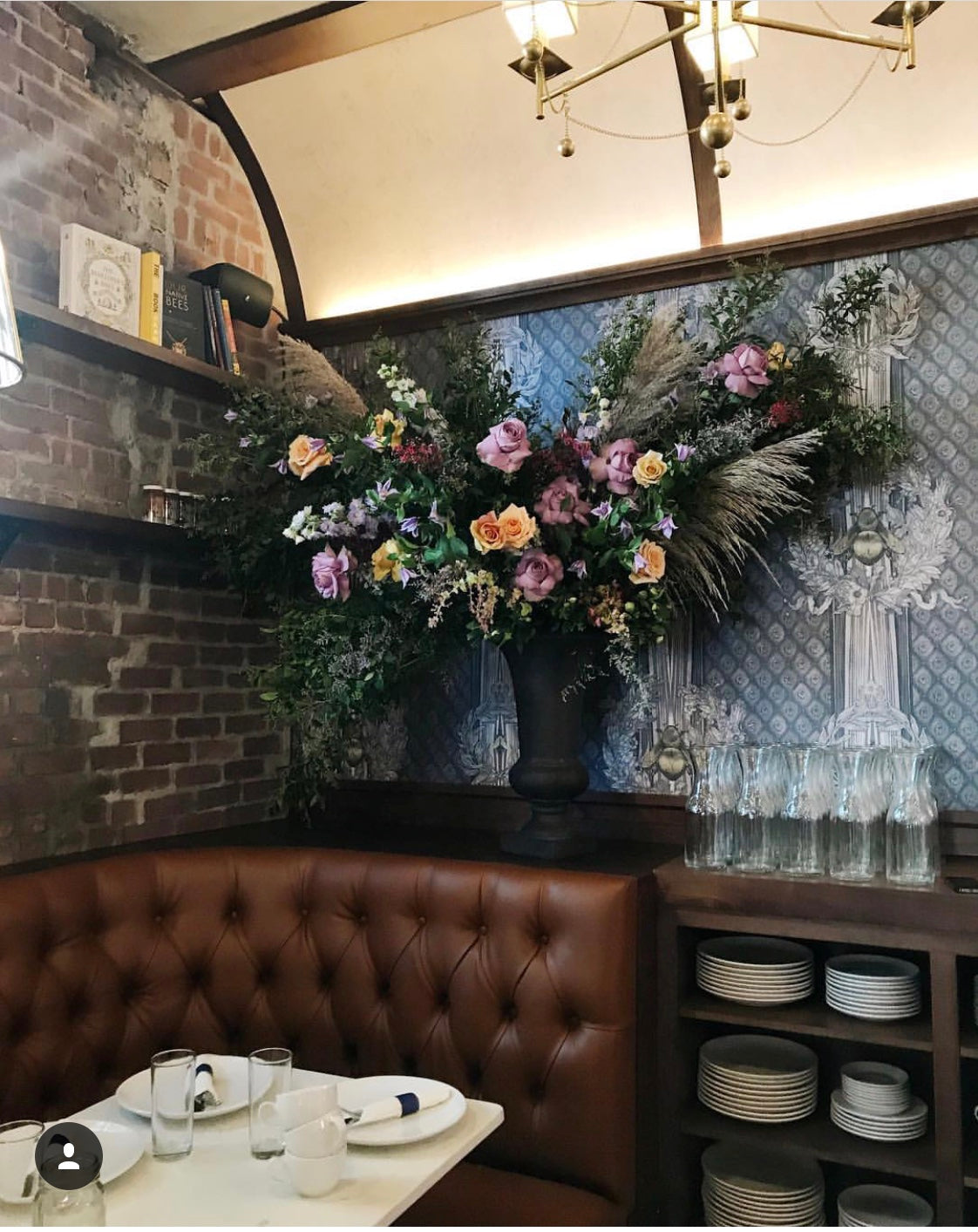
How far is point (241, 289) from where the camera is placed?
9.37 ft

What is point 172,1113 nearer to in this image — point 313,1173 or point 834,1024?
point 313,1173

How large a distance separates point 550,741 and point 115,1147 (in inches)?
48.5

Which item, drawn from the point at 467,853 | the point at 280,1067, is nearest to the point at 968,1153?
the point at 467,853

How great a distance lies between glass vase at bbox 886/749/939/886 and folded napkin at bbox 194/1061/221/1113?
1390 millimetres

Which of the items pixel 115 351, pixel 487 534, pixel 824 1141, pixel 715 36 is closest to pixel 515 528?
pixel 487 534

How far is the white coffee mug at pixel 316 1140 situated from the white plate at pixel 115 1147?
24 centimetres

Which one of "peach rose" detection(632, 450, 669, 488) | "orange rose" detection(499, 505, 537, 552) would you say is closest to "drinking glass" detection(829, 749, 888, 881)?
"peach rose" detection(632, 450, 669, 488)

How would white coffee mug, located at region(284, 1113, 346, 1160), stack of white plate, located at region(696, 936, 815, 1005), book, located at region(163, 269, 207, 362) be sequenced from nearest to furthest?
white coffee mug, located at region(284, 1113, 346, 1160) → stack of white plate, located at region(696, 936, 815, 1005) → book, located at region(163, 269, 207, 362)

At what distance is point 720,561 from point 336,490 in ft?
3.27

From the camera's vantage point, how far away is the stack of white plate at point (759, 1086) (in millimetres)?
2074

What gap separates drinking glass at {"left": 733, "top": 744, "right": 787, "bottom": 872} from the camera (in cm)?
221

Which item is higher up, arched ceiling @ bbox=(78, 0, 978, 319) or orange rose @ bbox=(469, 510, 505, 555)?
arched ceiling @ bbox=(78, 0, 978, 319)

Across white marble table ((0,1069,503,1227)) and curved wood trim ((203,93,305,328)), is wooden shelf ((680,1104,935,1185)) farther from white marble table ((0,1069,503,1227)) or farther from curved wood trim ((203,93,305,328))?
curved wood trim ((203,93,305,328))

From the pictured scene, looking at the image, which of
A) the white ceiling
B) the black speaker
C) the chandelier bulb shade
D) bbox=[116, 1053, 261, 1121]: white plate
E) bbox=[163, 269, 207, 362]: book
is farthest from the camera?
the black speaker
